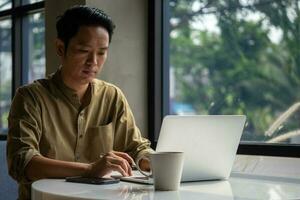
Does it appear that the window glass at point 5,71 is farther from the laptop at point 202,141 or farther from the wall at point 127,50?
the laptop at point 202,141

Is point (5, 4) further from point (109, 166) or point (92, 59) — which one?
point (109, 166)

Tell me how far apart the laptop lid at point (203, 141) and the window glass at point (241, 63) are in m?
0.72

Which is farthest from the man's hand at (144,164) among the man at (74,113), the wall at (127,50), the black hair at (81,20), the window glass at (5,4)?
the window glass at (5,4)

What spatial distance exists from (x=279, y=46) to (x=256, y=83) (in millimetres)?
194

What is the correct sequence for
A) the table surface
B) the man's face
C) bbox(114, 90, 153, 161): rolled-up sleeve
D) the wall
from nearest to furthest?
the table surface, the man's face, bbox(114, 90, 153, 161): rolled-up sleeve, the wall

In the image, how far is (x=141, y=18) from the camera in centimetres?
270

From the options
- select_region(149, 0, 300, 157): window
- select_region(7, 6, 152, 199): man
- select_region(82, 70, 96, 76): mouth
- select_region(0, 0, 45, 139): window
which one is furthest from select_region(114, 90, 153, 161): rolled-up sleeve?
select_region(0, 0, 45, 139): window

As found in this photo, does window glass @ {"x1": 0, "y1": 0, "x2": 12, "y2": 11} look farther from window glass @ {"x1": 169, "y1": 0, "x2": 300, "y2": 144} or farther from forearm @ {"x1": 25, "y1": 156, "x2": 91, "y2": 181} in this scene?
forearm @ {"x1": 25, "y1": 156, "x2": 91, "y2": 181}

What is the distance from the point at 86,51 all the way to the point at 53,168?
45cm

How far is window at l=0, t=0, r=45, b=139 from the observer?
141 inches

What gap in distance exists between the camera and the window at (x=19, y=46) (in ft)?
11.7

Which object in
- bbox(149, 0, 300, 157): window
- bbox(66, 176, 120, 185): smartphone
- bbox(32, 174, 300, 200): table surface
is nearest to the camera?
bbox(32, 174, 300, 200): table surface

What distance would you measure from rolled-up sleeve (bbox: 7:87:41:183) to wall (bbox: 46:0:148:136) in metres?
0.82

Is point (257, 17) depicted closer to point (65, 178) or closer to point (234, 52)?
point (234, 52)
